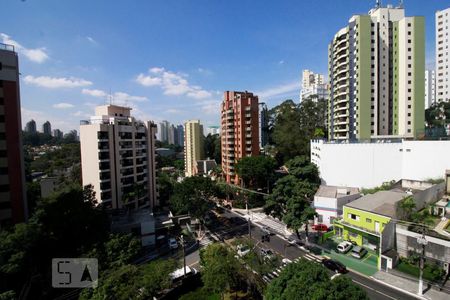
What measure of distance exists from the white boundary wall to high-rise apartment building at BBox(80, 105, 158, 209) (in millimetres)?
31472

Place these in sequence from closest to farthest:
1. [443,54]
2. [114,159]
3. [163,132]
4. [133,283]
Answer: [133,283]
[114,159]
[443,54]
[163,132]

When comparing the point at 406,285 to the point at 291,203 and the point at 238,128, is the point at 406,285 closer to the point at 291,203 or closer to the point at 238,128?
the point at 291,203

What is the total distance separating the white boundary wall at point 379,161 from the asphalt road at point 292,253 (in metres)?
17.2

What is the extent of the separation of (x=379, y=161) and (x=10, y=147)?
46.9 metres

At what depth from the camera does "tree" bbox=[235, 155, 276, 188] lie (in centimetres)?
4475

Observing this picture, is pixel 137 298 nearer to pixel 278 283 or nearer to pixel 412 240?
pixel 278 283

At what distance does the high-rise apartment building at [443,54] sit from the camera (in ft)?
241

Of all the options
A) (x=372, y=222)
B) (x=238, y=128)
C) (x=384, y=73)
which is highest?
(x=384, y=73)

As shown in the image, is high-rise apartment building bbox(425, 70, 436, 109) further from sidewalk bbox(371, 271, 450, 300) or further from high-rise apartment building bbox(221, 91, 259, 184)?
sidewalk bbox(371, 271, 450, 300)

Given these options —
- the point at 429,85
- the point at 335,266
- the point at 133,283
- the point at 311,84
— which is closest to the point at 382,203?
the point at 335,266

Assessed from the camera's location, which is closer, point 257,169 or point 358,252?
point 358,252

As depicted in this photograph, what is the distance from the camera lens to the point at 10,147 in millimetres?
23469

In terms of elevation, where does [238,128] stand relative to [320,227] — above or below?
above

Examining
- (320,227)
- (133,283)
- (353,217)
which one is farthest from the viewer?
(320,227)
